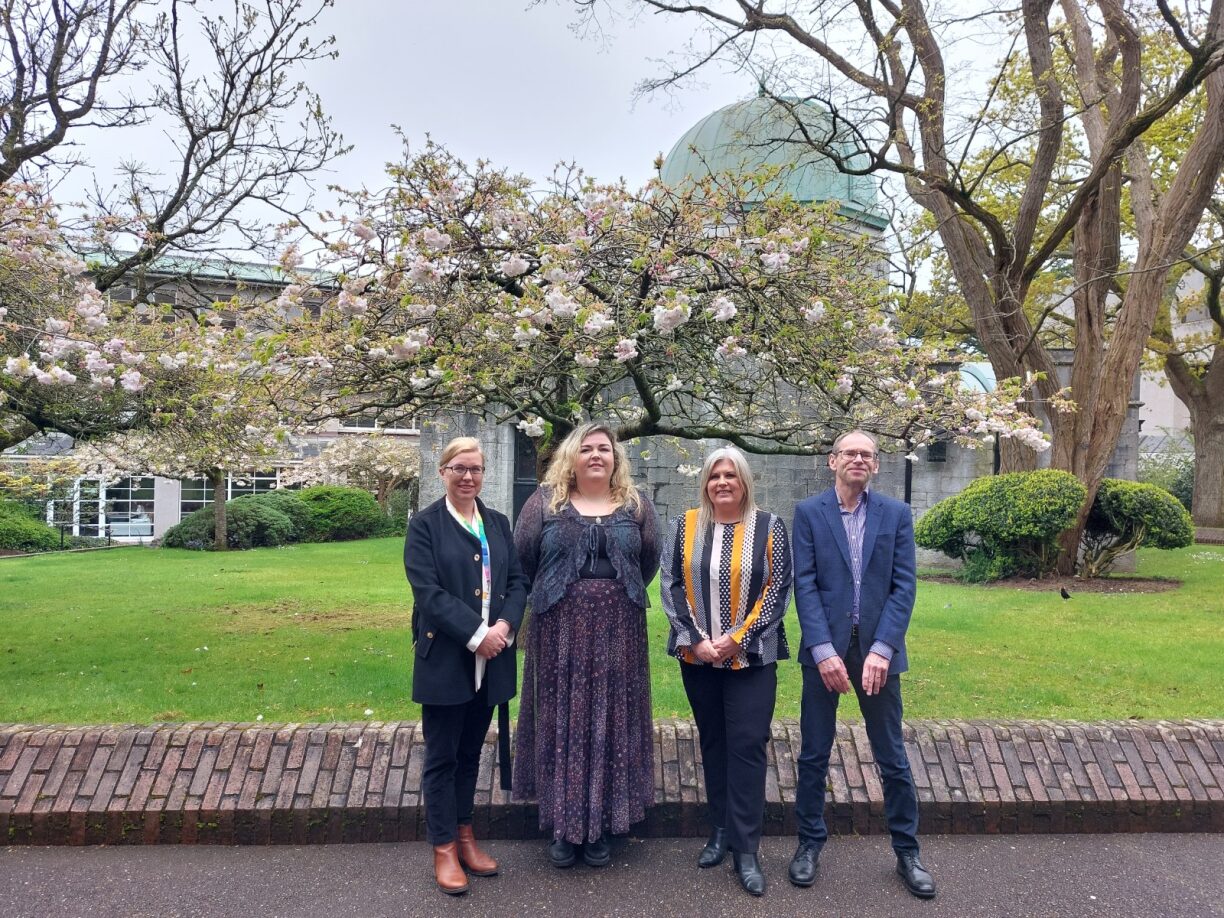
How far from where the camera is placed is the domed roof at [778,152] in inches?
448

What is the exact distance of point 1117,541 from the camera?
11.5 meters

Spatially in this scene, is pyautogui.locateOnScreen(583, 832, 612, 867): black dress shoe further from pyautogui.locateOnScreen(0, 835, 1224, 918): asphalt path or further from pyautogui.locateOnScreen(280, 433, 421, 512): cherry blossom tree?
pyautogui.locateOnScreen(280, 433, 421, 512): cherry blossom tree

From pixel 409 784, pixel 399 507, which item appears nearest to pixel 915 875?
pixel 409 784

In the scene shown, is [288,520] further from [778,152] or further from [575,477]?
[575,477]

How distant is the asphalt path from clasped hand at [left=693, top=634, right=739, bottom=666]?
889 millimetres

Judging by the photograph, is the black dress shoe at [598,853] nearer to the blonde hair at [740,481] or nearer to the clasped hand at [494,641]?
the clasped hand at [494,641]

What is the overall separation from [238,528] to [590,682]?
1815 centimetres

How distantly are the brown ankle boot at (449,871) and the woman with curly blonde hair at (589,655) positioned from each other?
1.22 ft

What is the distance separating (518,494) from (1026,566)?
25.8 ft

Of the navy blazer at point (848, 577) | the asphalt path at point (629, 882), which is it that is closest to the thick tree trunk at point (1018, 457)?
the asphalt path at point (629, 882)

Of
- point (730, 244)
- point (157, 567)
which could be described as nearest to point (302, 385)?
point (730, 244)

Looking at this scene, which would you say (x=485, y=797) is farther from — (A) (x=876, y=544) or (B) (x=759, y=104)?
(B) (x=759, y=104)

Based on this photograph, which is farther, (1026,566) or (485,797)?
(1026,566)

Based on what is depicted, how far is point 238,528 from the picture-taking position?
64.1 feet
